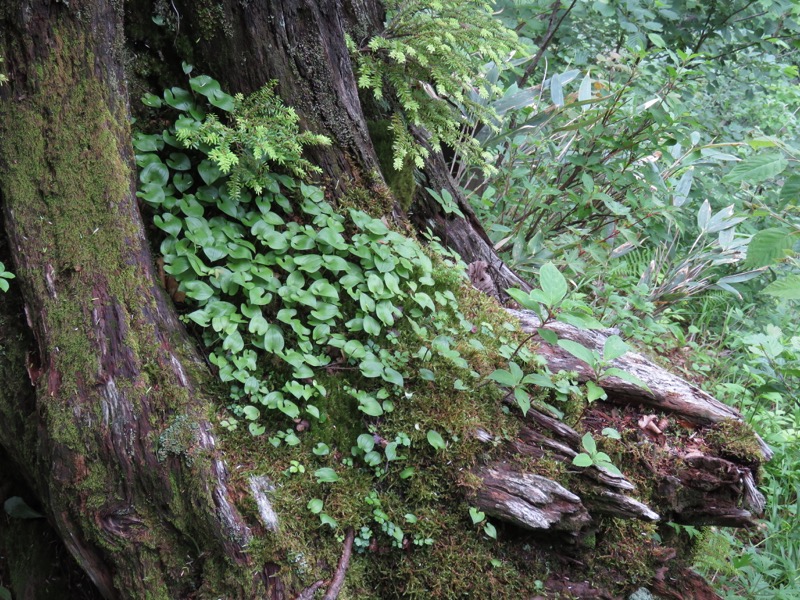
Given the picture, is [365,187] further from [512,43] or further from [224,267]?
[512,43]

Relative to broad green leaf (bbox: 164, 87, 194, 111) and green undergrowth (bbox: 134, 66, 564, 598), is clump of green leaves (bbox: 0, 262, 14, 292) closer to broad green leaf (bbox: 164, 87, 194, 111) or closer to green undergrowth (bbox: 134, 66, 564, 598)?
green undergrowth (bbox: 134, 66, 564, 598)

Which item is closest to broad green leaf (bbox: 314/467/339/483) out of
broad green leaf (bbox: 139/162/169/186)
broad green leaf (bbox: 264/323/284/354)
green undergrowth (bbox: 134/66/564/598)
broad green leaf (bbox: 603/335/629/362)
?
green undergrowth (bbox: 134/66/564/598)

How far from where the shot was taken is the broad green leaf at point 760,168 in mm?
2039

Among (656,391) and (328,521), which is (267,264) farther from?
(656,391)

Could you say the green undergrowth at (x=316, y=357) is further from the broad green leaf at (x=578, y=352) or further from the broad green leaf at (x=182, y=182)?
the broad green leaf at (x=578, y=352)

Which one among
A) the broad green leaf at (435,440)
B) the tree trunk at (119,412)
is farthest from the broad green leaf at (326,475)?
the broad green leaf at (435,440)

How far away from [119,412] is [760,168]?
253cm

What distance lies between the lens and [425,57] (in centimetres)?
295

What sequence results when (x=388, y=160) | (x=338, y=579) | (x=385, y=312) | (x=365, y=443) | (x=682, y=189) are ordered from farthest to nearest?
(x=682, y=189)
(x=388, y=160)
(x=385, y=312)
(x=365, y=443)
(x=338, y=579)

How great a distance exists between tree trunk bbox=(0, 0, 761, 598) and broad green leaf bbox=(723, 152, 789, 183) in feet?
4.69

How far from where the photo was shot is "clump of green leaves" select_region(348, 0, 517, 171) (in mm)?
3035

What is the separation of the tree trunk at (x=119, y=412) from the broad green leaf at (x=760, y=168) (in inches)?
56.2

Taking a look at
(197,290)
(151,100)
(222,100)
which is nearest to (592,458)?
(197,290)

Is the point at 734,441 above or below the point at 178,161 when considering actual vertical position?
below
